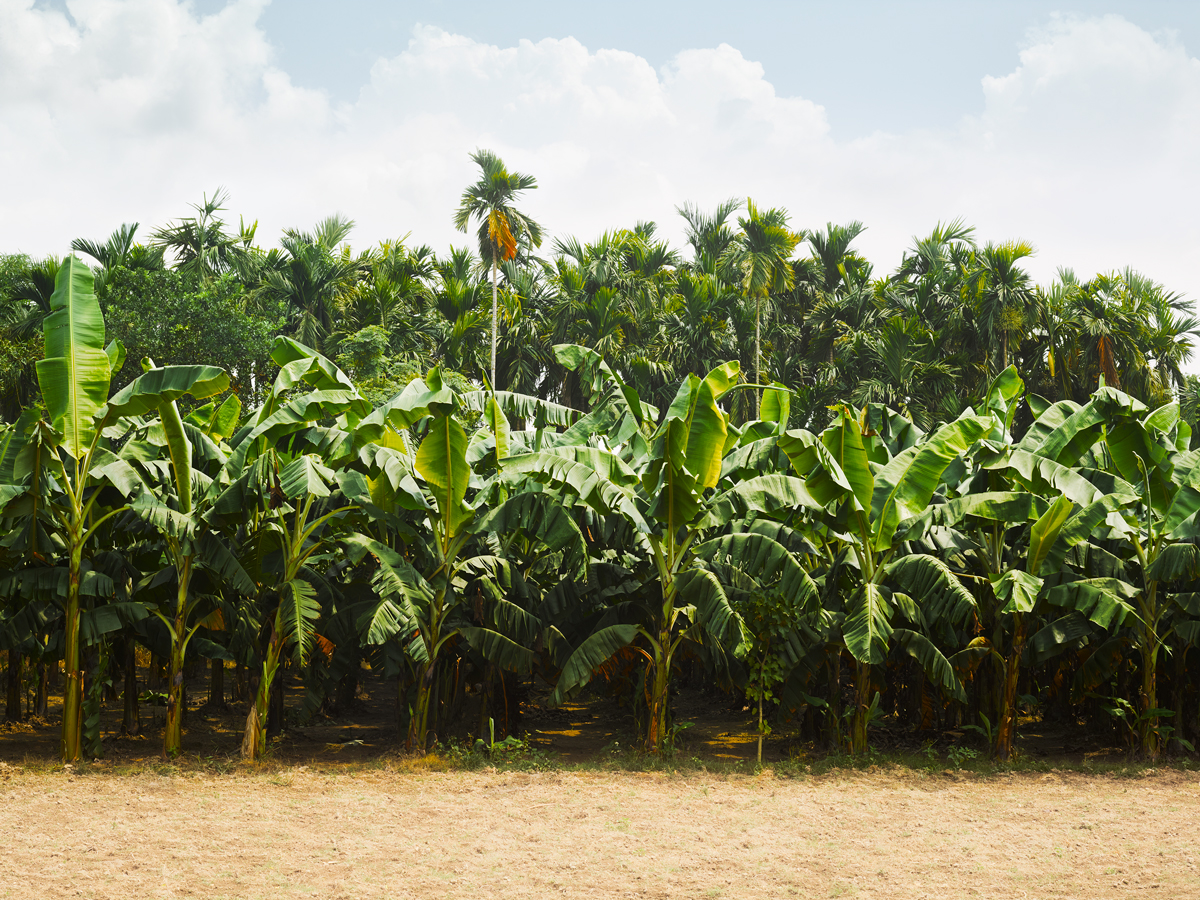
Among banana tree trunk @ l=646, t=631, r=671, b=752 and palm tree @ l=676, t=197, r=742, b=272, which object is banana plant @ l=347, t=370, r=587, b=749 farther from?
palm tree @ l=676, t=197, r=742, b=272

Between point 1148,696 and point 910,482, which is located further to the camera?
point 1148,696

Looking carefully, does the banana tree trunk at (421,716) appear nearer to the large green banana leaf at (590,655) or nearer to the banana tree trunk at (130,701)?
the large green banana leaf at (590,655)

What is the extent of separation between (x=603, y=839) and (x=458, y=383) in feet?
54.1

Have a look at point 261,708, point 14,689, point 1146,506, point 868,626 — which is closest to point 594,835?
point 868,626

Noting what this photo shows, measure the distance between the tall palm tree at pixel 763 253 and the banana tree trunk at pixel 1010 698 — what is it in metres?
18.0

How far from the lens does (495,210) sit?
30.3m

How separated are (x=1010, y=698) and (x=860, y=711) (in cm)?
172

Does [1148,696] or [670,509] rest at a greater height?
[670,509]

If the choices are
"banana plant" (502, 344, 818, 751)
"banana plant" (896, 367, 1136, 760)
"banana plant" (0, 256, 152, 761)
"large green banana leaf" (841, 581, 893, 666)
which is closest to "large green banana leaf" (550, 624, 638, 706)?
"banana plant" (502, 344, 818, 751)

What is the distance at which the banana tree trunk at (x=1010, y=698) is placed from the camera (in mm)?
10391

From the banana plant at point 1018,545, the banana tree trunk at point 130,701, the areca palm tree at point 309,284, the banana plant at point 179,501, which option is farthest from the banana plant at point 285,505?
the areca palm tree at point 309,284

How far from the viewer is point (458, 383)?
22.8m

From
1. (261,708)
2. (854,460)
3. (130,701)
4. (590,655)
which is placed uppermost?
(854,460)

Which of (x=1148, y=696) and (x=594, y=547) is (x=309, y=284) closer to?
(x=594, y=547)
